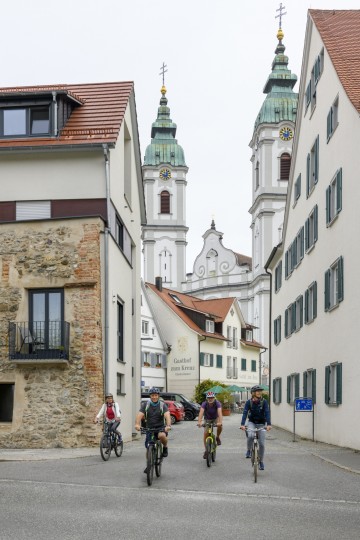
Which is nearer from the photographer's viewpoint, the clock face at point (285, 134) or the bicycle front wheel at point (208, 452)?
the bicycle front wheel at point (208, 452)

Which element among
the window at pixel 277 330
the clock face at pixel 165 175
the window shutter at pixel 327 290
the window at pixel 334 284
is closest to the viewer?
the window at pixel 334 284

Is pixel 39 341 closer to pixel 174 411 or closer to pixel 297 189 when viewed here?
pixel 297 189

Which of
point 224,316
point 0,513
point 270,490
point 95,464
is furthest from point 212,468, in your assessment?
point 224,316

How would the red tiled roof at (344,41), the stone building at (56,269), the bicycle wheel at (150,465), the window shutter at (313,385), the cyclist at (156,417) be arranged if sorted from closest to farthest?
the bicycle wheel at (150,465), the cyclist at (156,417), the stone building at (56,269), the red tiled roof at (344,41), the window shutter at (313,385)

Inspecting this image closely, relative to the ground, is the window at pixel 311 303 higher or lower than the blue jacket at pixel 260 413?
higher

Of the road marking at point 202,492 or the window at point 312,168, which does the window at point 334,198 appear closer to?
the window at point 312,168

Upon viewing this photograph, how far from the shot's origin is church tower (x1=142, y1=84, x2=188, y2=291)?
107m

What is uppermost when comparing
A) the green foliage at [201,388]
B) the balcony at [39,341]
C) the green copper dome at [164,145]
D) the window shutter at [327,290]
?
the green copper dome at [164,145]

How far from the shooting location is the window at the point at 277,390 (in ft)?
136

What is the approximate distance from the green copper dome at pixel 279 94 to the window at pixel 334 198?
65.9 m

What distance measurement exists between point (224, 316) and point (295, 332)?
132 ft

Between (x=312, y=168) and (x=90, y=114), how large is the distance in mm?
7815

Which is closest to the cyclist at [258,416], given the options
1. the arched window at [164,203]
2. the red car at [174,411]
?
the red car at [174,411]

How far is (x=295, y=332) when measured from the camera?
3509 centimetres
